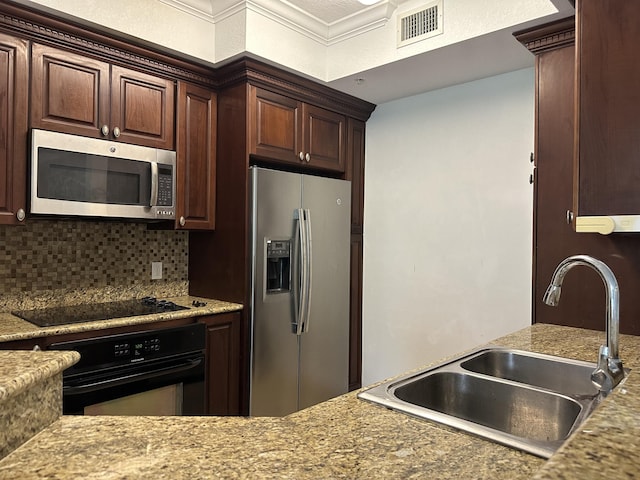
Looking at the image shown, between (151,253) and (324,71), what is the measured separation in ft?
5.39

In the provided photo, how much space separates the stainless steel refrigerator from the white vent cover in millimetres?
1012

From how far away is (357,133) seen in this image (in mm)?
3510

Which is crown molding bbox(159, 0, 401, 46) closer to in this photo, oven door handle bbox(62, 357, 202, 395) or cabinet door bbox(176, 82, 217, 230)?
cabinet door bbox(176, 82, 217, 230)

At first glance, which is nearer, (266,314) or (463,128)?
(266,314)

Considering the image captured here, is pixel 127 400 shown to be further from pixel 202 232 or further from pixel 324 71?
pixel 324 71

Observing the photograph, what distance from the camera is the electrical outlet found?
2961mm

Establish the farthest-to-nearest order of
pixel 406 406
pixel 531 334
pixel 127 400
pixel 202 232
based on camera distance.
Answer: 1. pixel 202 232
2. pixel 127 400
3. pixel 531 334
4. pixel 406 406

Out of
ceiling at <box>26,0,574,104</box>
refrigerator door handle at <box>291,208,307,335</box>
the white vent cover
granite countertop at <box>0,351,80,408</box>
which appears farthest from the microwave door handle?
granite countertop at <box>0,351,80,408</box>

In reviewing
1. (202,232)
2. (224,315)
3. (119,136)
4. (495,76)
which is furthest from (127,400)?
(495,76)

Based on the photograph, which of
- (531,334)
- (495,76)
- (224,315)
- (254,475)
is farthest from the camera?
(495,76)

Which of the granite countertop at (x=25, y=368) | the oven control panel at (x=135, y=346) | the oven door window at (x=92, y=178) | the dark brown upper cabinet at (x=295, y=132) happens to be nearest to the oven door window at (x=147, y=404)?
the oven control panel at (x=135, y=346)

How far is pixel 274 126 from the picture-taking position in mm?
2883

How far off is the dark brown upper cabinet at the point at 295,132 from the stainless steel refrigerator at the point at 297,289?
17 centimetres

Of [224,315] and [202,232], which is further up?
[202,232]
